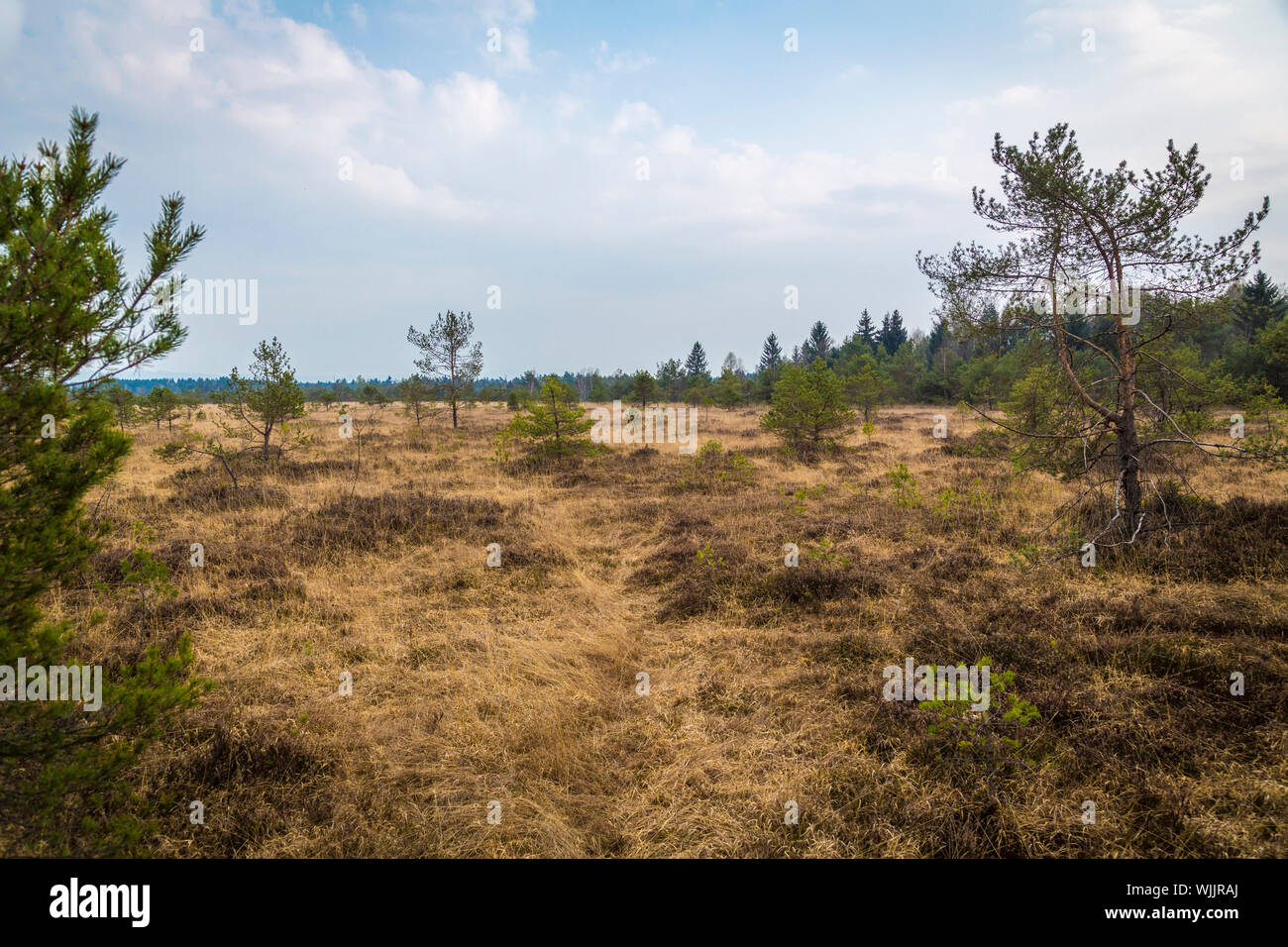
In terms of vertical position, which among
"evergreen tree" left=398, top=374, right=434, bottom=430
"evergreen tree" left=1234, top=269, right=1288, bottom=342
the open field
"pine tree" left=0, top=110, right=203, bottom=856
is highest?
"evergreen tree" left=1234, top=269, right=1288, bottom=342

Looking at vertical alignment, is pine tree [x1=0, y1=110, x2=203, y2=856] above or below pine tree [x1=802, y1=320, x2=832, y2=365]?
below

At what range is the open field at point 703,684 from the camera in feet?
11.0

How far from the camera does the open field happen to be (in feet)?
11.0

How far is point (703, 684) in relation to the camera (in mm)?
5160

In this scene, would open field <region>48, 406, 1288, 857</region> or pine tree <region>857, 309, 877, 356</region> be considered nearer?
open field <region>48, 406, 1288, 857</region>

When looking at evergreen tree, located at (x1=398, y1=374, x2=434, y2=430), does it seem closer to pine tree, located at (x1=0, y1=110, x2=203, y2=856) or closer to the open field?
the open field

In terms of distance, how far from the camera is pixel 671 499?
12906 mm

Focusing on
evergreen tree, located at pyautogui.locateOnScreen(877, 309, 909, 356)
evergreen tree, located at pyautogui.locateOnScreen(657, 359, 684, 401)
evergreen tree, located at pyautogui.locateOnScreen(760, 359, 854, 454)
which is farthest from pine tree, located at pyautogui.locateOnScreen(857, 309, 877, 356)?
evergreen tree, located at pyautogui.locateOnScreen(760, 359, 854, 454)

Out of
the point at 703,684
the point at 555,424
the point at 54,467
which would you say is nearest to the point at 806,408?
the point at 555,424

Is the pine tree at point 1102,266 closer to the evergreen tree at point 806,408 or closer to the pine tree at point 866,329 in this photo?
the evergreen tree at point 806,408

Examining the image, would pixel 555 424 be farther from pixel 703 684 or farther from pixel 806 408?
pixel 703 684

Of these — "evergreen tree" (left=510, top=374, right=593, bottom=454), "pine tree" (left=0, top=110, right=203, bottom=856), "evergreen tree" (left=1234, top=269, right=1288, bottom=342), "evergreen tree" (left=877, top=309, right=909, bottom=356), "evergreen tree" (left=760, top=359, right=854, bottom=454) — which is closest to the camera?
"pine tree" (left=0, top=110, right=203, bottom=856)

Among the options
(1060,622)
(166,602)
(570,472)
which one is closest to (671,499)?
(570,472)

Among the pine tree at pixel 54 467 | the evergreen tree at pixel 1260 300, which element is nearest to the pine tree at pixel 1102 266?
the pine tree at pixel 54 467
